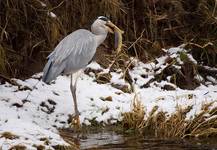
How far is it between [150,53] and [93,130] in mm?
3172

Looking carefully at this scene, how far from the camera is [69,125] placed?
328 inches

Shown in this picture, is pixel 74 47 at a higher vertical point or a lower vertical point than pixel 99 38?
lower

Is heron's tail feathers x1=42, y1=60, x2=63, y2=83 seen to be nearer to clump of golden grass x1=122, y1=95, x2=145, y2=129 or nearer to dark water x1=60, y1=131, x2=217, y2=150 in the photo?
dark water x1=60, y1=131, x2=217, y2=150

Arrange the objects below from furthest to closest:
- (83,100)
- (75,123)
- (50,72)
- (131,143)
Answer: (83,100), (50,72), (75,123), (131,143)

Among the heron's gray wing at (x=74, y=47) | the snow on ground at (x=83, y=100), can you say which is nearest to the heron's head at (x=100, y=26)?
the heron's gray wing at (x=74, y=47)

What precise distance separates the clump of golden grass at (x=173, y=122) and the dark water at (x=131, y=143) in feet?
0.60

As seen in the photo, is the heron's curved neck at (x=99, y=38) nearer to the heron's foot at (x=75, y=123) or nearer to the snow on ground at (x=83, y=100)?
the snow on ground at (x=83, y=100)

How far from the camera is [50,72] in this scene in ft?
27.5

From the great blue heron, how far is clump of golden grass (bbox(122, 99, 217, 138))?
814 millimetres

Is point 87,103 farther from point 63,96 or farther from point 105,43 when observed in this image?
point 105,43

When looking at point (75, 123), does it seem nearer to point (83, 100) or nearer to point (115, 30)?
point (83, 100)

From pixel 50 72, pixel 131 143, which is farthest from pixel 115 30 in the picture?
pixel 131 143

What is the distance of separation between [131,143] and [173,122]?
2.34 feet

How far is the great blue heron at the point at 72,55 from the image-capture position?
8414 millimetres
